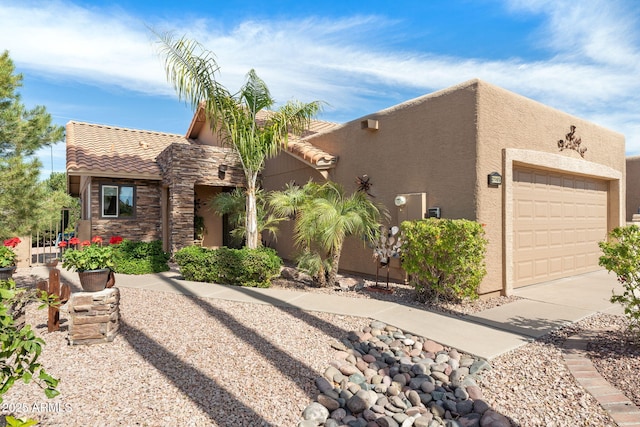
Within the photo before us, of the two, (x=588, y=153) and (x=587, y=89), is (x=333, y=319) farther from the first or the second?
(x=587, y=89)

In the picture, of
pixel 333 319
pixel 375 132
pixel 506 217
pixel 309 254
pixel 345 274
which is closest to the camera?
pixel 333 319

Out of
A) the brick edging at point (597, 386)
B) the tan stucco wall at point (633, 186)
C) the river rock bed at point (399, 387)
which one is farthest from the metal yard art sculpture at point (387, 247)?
the tan stucco wall at point (633, 186)

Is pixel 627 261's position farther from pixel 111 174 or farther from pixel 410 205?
pixel 111 174

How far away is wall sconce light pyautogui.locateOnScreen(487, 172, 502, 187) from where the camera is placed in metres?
6.77

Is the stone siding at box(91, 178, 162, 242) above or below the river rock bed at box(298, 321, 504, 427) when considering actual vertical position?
above

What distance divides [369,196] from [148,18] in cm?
665

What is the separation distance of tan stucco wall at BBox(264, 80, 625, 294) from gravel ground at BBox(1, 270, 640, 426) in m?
2.57

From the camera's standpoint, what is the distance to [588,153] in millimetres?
9320

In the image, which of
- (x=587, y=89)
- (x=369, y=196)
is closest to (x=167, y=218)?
(x=369, y=196)

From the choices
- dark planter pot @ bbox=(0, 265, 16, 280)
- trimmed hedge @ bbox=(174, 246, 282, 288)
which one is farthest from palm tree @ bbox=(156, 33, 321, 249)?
dark planter pot @ bbox=(0, 265, 16, 280)

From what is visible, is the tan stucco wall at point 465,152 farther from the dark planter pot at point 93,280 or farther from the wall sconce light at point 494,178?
the dark planter pot at point 93,280

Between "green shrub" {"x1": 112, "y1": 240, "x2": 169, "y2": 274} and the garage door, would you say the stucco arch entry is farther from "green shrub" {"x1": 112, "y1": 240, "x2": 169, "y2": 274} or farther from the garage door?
"green shrub" {"x1": 112, "y1": 240, "x2": 169, "y2": 274}

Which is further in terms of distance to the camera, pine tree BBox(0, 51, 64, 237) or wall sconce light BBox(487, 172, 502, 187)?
pine tree BBox(0, 51, 64, 237)

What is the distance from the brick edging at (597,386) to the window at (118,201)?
41.8ft
